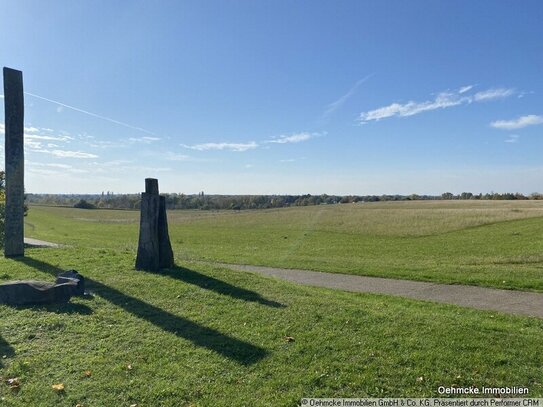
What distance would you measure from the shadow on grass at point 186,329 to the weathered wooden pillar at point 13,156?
18.6 feet

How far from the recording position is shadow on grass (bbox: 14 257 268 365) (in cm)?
529

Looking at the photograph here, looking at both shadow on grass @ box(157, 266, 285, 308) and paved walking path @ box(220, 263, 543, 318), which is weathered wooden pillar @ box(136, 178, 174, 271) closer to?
shadow on grass @ box(157, 266, 285, 308)

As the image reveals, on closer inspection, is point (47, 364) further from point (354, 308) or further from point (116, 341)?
point (354, 308)

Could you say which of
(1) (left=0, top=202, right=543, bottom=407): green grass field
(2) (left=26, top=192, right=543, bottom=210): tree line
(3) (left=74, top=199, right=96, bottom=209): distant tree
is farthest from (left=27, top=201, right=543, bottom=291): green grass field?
(3) (left=74, top=199, right=96, bottom=209): distant tree

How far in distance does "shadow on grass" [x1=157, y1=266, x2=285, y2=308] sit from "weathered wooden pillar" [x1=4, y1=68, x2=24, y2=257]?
223 inches

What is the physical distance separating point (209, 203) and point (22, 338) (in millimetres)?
86135

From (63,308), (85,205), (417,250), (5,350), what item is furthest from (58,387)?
(85,205)

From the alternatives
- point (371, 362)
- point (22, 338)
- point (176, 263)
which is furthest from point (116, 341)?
point (176, 263)

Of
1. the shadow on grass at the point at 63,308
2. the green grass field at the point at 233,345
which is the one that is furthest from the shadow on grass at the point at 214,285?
the shadow on grass at the point at 63,308

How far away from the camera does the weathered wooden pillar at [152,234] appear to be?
1044 centimetres

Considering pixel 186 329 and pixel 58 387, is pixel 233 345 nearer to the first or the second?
pixel 186 329

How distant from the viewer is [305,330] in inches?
239

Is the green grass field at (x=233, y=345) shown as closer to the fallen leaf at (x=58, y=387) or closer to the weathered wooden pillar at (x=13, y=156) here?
the fallen leaf at (x=58, y=387)

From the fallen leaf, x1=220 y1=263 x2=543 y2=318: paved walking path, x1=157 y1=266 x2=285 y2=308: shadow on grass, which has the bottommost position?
x1=220 y1=263 x2=543 y2=318: paved walking path
